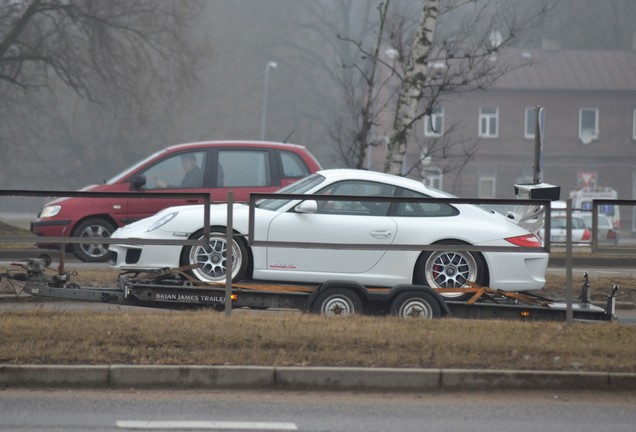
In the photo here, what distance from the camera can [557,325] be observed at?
10125mm

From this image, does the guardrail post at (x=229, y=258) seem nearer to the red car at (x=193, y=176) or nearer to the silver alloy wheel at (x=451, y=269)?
the silver alloy wheel at (x=451, y=269)

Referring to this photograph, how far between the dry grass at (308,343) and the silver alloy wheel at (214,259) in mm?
1164

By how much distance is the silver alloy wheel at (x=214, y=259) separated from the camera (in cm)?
1091

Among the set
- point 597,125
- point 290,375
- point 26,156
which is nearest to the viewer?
point 290,375

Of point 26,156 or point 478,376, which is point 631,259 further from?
point 26,156

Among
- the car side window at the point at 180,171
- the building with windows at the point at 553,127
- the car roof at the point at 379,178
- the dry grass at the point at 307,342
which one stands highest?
the building with windows at the point at 553,127

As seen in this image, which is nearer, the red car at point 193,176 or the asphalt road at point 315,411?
the asphalt road at point 315,411

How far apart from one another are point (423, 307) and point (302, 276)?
1.31 m

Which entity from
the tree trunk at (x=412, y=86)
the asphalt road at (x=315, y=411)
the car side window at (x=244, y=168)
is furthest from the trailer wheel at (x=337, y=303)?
the tree trunk at (x=412, y=86)

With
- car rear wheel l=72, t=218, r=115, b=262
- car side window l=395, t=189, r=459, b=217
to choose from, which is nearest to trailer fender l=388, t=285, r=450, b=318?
car side window l=395, t=189, r=459, b=217

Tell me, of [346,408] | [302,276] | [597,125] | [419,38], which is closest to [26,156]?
[597,125]

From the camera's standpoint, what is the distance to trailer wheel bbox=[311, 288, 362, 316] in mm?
10523

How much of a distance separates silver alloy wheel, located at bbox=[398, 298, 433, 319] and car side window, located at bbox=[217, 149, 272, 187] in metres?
6.02

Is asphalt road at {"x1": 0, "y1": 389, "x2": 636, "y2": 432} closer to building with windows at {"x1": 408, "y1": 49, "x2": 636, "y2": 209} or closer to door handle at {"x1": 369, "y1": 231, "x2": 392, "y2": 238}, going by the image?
door handle at {"x1": 369, "y1": 231, "x2": 392, "y2": 238}
